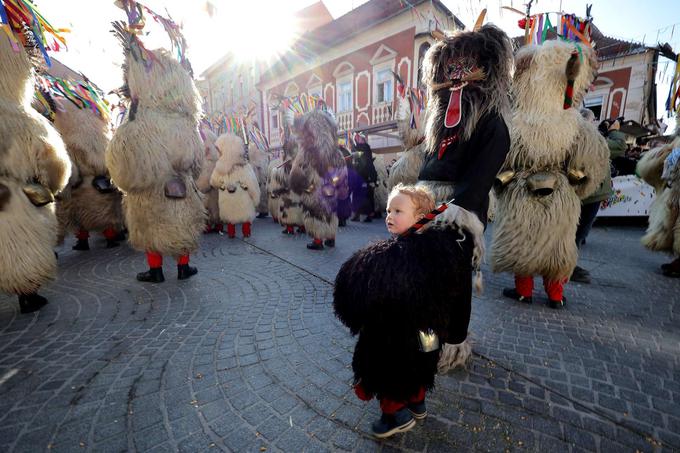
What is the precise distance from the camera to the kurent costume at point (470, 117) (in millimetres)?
1695

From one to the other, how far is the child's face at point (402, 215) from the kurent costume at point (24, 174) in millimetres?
3501

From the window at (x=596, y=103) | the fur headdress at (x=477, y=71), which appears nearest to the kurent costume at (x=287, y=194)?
the fur headdress at (x=477, y=71)

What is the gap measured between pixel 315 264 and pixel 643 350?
3.60m

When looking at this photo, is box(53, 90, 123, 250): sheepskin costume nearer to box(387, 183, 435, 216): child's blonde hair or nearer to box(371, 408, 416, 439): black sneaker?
box(387, 183, 435, 216): child's blonde hair

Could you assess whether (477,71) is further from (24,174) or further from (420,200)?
(24,174)

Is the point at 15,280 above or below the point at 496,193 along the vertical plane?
below

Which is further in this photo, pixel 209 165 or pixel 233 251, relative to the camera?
pixel 209 165

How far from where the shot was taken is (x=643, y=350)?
7.61 ft

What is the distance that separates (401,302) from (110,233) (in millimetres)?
6340

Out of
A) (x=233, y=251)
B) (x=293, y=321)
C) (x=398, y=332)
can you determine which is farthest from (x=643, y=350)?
(x=233, y=251)

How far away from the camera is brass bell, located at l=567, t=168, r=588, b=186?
282cm

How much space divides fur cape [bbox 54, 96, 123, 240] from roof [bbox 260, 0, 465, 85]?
1261 centimetres

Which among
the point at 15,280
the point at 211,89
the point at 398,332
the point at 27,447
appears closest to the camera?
the point at 398,332

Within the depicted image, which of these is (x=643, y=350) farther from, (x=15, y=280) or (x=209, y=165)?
(x=209, y=165)
